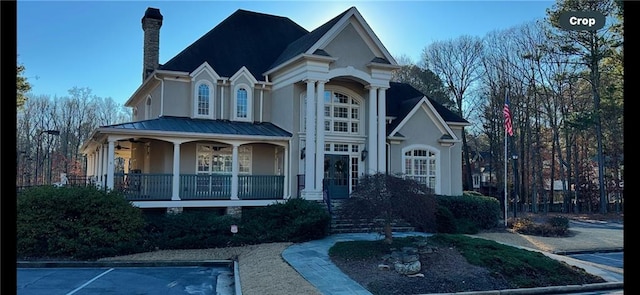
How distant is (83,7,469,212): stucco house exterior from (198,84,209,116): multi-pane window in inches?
1.6

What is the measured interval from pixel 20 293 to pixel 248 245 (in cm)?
660

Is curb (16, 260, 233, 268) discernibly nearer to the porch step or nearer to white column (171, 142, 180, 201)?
white column (171, 142, 180, 201)

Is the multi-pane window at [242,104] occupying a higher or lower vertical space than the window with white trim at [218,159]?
higher

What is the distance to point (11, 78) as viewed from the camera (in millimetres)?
1521

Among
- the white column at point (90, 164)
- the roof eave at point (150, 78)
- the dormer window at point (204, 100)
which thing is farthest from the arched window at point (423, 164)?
the white column at point (90, 164)

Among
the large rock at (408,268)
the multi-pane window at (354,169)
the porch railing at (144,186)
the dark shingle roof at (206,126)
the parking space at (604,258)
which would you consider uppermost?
the dark shingle roof at (206,126)

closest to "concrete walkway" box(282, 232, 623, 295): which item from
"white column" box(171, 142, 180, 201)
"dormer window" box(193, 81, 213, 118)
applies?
"white column" box(171, 142, 180, 201)

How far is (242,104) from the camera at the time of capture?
20391 mm

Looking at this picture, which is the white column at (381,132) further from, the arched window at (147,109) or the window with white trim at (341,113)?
the arched window at (147,109)

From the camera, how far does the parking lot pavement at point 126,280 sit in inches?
377

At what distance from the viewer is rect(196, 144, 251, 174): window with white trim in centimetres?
1927

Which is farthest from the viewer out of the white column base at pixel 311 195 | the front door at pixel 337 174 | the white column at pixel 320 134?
the front door at pixel 337 174

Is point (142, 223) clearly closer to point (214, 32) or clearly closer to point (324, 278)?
point (324, 278)

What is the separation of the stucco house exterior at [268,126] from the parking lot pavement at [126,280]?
4.96 m
